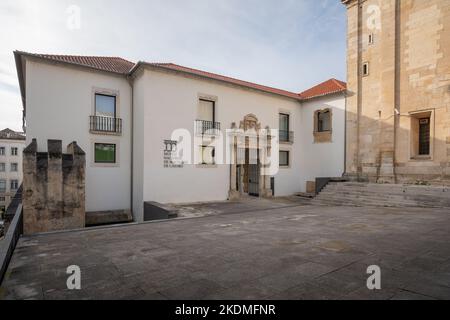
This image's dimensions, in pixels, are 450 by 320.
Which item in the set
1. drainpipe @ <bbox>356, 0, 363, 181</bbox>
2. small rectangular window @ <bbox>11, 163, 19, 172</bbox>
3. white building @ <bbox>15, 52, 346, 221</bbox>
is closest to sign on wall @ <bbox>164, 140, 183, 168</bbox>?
white building @ <bbox>15, 52, 346, 221</bbox>

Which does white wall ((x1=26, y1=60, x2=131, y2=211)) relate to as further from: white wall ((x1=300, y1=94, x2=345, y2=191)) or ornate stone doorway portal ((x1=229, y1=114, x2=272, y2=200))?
white wall ((x1=300, y1=94, x2=345, y2=191))

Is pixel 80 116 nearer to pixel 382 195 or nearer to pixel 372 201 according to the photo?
pixel 372 201

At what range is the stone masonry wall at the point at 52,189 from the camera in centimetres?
967

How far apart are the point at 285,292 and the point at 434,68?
1441 cm

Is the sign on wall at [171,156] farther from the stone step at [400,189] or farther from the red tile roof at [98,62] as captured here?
the stone step at [400,189]

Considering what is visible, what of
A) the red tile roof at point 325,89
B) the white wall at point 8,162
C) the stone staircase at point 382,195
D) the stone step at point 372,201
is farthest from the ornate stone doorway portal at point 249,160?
the white wall at point 8,162

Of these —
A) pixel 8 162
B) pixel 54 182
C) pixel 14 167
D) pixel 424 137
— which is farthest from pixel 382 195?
pixel 14 167

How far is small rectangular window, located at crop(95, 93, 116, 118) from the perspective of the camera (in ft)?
42.1

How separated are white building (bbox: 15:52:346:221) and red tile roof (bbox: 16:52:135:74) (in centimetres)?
7

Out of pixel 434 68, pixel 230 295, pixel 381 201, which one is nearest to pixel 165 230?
pixel 230 295

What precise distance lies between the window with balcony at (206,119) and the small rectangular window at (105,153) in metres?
4.20
